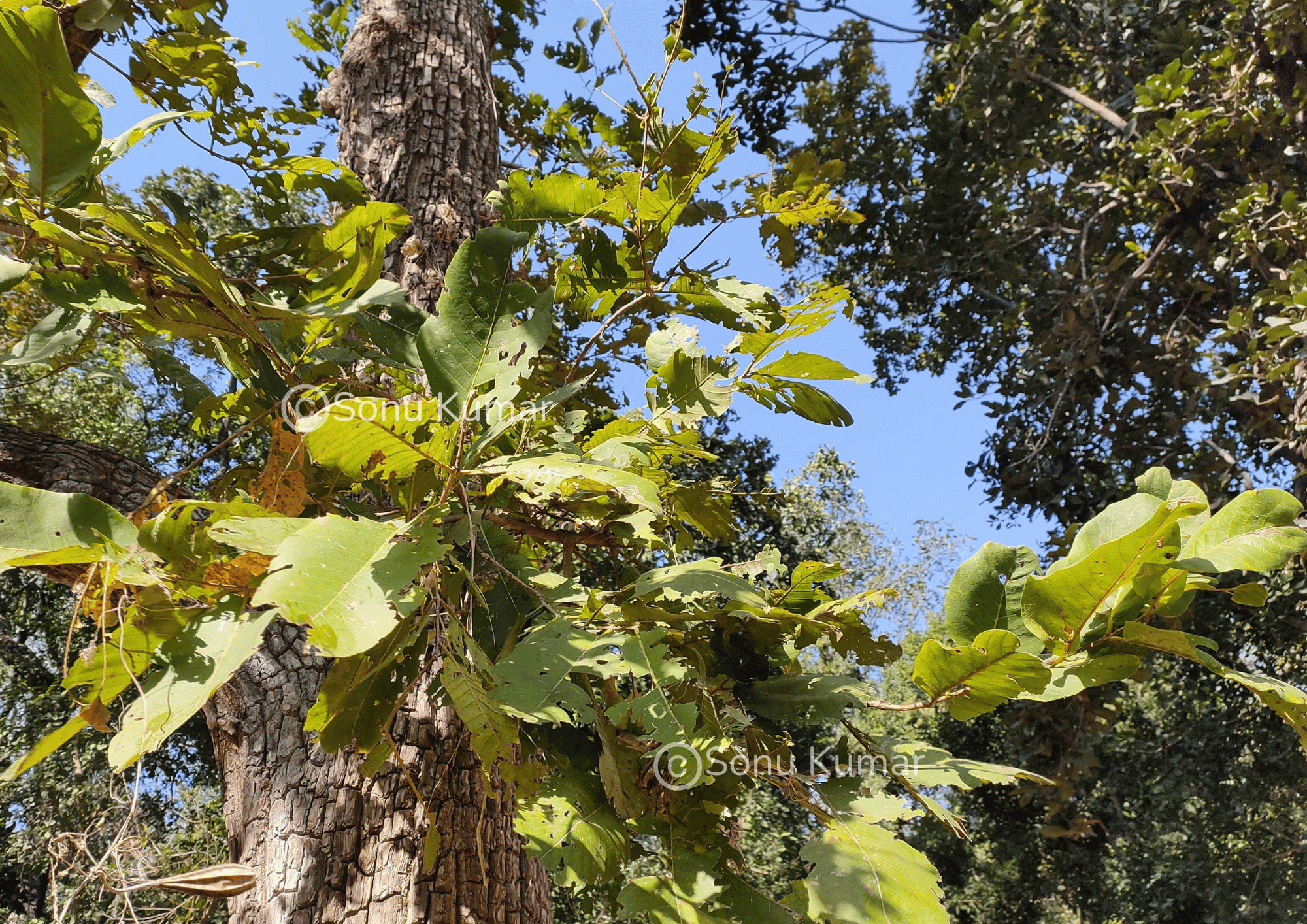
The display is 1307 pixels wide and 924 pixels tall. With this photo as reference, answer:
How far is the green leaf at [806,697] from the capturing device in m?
0.82

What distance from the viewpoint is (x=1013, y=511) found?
18.2 feet

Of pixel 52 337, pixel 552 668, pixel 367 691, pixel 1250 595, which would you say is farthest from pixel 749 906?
pixel 52 337

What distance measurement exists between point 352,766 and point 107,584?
0.64 metres

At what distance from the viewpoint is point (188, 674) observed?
1.74 ft

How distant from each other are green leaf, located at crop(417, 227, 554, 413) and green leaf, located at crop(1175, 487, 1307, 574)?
0.60m

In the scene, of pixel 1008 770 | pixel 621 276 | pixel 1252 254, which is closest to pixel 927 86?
pixel 1252 254

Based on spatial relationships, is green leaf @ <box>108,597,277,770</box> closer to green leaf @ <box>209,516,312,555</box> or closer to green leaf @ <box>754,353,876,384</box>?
green leaf @ <box>209,516,312,555</box>

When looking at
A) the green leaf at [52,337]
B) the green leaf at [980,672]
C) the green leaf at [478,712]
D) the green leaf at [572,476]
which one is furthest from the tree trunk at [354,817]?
the green leaf at [52,337]

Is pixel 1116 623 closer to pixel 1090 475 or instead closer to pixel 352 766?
pixel 352 766

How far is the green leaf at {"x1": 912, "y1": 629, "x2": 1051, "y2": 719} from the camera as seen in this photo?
613 millimetres

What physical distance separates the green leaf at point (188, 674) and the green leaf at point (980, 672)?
0.52m

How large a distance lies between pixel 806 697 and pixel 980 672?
0.23 meters

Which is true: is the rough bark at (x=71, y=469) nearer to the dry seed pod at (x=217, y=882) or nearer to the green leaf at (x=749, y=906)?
the dry seed pod at (x=217, y=882)

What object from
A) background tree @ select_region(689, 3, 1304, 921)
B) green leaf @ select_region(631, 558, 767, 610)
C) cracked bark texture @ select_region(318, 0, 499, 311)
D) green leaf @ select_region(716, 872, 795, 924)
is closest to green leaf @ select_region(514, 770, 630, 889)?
green leaf @ select_region(716, 872, 795, 924)
